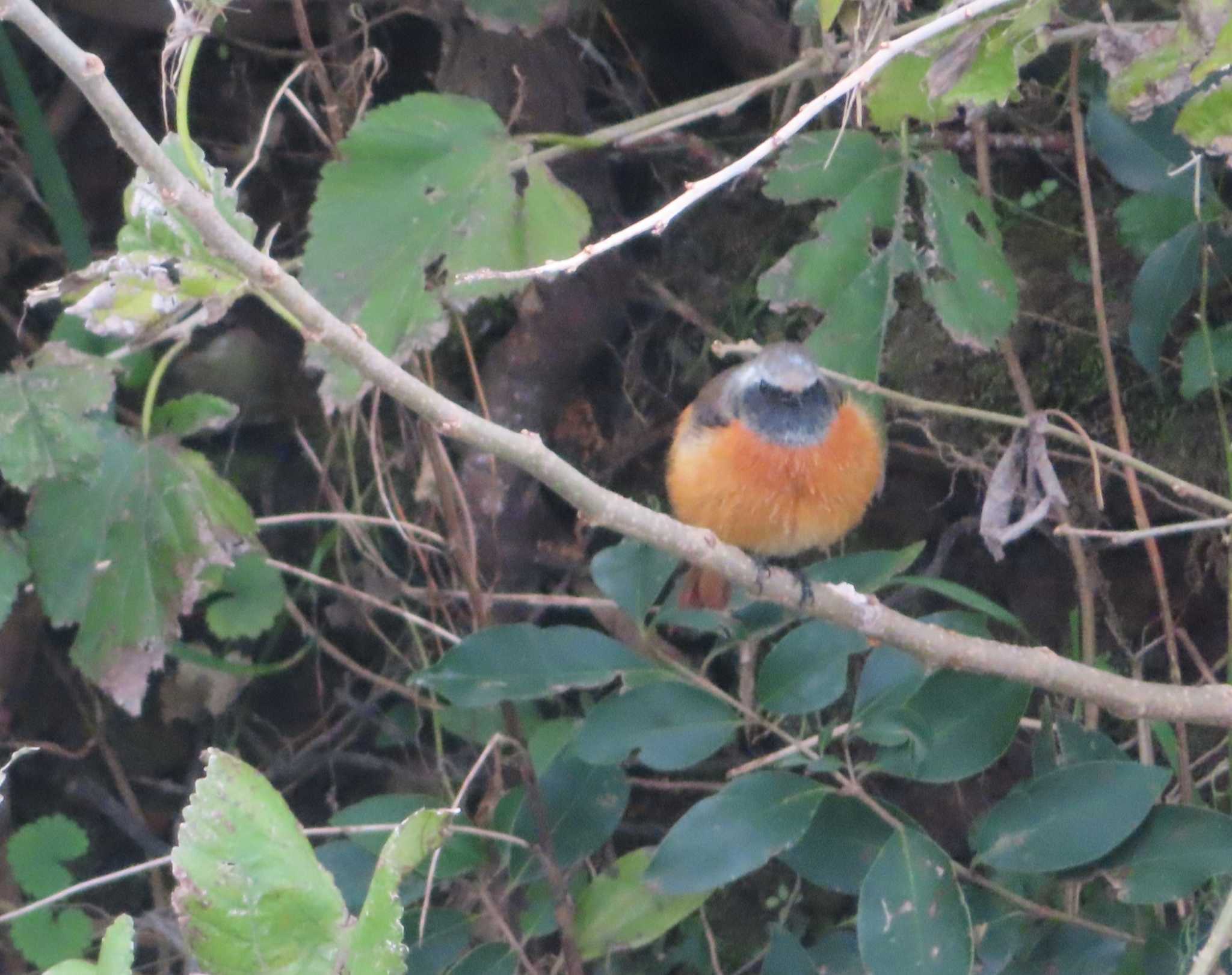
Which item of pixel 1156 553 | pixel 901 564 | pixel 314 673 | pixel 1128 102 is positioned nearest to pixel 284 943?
pixel 901 564

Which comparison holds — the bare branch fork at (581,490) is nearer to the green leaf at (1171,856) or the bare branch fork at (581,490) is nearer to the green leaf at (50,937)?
the green leaf at (1171,856)

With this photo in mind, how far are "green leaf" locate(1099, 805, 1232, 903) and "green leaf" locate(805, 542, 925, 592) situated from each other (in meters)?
0.60

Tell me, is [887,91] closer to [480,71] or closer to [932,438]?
[932,438]

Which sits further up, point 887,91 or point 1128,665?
point 887,91

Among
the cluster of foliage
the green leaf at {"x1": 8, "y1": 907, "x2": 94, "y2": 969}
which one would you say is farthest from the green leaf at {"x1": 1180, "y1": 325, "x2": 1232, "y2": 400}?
the green leaf at {"x1": 8, "y1": 907, "x2": 94, "y2": 969}

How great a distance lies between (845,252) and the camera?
2742 millimetres

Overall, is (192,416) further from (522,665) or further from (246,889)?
(246,889)

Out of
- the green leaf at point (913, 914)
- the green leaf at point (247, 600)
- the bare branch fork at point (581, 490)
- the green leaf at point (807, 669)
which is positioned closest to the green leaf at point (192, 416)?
the green leaf at point (247, 600)

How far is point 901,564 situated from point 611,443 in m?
1.21

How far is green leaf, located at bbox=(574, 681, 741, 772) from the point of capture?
2395 mm

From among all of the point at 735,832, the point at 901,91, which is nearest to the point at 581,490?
the point at 735,832

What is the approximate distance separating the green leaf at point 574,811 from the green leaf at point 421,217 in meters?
0.90

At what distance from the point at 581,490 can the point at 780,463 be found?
130 centimetres

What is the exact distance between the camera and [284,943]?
152 centimetres
